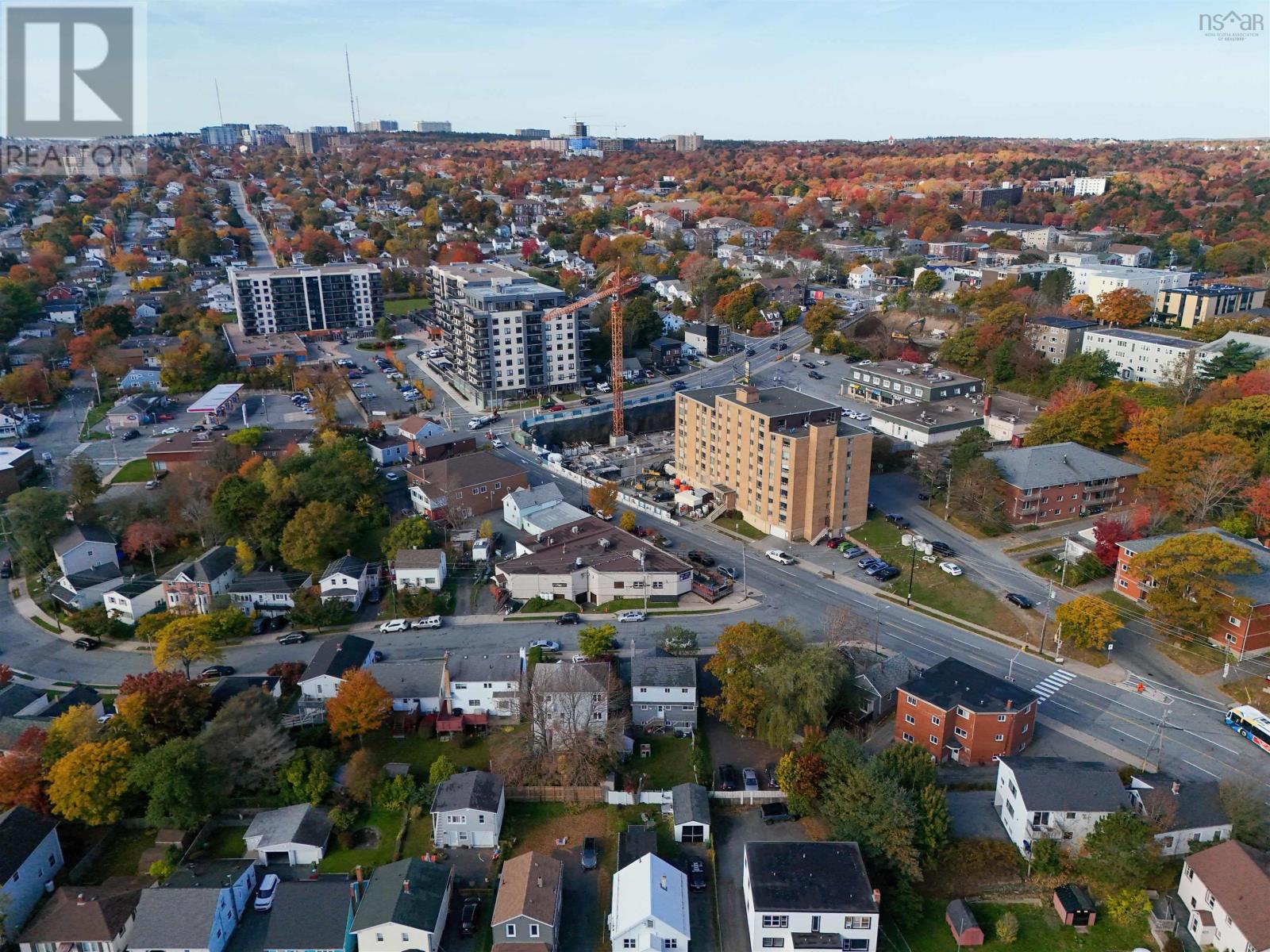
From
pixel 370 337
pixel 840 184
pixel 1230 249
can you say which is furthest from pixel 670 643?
pixel 840 184

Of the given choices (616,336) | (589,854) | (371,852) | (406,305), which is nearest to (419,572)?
(371,852)

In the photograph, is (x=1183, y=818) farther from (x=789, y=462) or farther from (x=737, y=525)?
(x=737, y=525)

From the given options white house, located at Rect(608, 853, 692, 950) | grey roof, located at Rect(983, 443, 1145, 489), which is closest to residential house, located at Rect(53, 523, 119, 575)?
white house, located at Rect(608, 853, 692, 950)

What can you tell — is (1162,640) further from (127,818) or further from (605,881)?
(127,818)

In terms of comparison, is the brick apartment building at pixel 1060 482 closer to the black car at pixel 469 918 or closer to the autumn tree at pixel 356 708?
the autumn tree at pixel 356 708

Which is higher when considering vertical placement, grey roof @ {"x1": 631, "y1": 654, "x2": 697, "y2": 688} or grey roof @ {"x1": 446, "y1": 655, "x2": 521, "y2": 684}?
grey roof @ {"x1": 631, "y1": 654, "x2": 697, "y2": 688}

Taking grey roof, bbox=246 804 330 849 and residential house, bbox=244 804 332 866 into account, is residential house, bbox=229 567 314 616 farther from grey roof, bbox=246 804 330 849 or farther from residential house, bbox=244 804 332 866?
residential house, bbox=244 804 332 866
